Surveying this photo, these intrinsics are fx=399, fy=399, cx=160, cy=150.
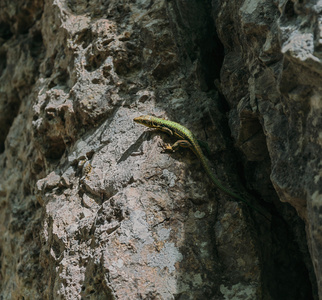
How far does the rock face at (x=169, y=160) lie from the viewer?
3098mm

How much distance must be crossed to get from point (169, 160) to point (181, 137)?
0.28m

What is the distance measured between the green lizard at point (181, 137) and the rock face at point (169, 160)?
3.3 inches

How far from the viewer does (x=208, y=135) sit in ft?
14.2

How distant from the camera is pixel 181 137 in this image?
4180 mm

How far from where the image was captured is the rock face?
310 cm

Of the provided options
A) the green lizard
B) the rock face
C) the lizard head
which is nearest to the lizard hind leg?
the green lizard

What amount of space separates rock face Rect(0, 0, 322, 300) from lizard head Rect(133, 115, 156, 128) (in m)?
0.10

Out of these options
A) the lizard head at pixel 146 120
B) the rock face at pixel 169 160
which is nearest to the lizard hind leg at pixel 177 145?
the rock face at pixel 169 160

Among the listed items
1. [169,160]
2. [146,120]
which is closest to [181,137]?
[169,160]

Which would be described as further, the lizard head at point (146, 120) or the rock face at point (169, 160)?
the lizard head at point (146, 120)

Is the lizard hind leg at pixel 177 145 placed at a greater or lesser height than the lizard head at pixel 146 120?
lesser

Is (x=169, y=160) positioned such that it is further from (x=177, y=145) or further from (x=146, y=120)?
(x=146, y=120)

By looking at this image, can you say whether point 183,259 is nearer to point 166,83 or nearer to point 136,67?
point 166,83

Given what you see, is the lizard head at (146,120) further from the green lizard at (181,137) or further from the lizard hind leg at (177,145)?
the lizard hind leg at (177,145)
